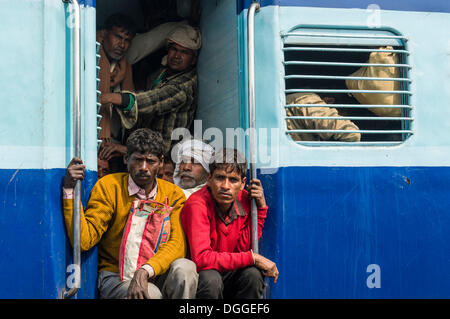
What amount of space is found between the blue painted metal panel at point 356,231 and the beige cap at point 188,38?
1.27 metres

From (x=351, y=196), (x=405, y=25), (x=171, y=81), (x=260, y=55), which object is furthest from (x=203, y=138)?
(x=405, y=25)

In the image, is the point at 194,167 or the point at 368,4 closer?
the point at 368,4

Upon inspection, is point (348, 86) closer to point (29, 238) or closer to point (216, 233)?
point (216, 233)

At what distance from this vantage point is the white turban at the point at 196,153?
338 cm

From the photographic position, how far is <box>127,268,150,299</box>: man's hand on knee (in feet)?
8.61

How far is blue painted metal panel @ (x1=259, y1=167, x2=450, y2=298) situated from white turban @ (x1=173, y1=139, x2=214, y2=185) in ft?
1.79

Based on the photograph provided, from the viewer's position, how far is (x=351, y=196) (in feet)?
9.62

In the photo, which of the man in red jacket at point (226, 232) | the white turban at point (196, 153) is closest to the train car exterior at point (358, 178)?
the man in red jacket at point (226, 232)

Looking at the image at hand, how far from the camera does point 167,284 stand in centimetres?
271

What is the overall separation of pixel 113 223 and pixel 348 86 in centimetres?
143

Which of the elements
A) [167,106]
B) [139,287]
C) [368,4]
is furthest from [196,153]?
[368,4]

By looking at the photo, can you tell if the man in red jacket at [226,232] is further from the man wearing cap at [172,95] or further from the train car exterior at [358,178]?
the man wearing cap at [172,95]

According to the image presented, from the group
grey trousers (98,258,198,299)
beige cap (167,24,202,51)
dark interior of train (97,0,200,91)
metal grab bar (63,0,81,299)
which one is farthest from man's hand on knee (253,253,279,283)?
dark interior of train (97,0,200,91)
